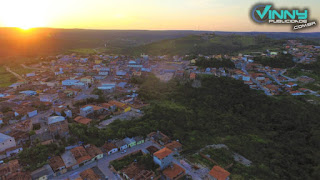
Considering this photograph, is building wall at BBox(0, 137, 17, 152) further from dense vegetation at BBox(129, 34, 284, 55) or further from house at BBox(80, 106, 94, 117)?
dense vegetation at BBox(129, 34, 284, 55)

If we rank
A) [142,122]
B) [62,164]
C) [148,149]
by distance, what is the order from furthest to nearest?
1. [142,122]
2. [148,149]
3. [62,164]

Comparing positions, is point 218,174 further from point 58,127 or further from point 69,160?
point 58,127

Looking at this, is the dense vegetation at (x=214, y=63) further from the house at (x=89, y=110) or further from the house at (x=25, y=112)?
the house at (x=25, y=112)

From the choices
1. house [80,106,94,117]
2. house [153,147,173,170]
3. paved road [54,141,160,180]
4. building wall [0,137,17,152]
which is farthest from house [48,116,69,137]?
house [153,147,173,170]

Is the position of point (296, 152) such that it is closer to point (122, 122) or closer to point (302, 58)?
point (122, 122)

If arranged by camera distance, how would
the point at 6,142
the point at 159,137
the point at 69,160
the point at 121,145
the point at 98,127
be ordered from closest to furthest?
the point at 69,160, the point at 6,142, the point at 121,145, the point at 159,137, the point at 98,127

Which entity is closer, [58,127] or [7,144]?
[7,144]

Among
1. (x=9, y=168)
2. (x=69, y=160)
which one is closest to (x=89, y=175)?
(x=69, y=160)

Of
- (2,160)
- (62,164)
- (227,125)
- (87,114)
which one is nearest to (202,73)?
(227,125)
